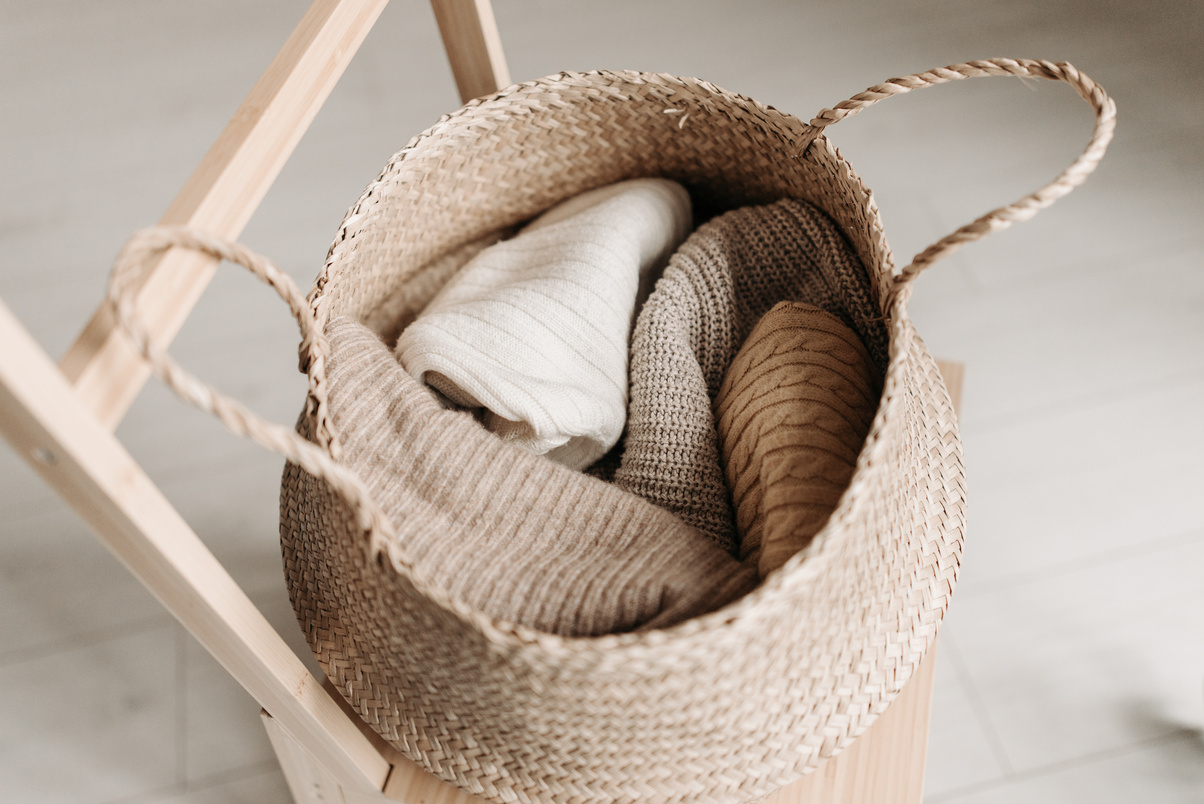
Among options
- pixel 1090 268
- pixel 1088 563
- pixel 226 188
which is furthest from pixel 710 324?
pixel 1090 268

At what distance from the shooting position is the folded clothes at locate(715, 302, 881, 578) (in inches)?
20.4

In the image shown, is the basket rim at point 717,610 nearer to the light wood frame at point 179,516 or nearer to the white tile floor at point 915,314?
the light wood frame at point 179,516

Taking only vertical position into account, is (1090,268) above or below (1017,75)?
below

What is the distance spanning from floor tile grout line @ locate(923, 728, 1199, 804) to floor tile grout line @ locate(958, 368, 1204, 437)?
336 mm

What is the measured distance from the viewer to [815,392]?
1.86ft

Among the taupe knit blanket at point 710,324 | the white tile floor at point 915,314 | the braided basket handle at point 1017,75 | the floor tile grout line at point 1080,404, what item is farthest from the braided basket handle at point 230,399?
the floor tile grout line at point 1080,404

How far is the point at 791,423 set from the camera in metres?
0.56

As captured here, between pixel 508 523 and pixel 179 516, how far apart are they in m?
0.20

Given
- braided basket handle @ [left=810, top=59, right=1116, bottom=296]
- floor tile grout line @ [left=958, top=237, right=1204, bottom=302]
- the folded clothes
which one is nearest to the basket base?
the folded clothes

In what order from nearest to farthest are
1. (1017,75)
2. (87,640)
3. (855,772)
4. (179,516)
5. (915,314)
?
1. (179,516)
2. (1017,75)
3. (855,772)
4. (87,640)
5. (915,314)

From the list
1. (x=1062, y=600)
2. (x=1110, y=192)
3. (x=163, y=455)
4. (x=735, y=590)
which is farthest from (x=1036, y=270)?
(x=163, y=455)

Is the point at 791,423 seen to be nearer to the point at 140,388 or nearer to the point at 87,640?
the point at 140,388

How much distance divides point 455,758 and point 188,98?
1.17 m

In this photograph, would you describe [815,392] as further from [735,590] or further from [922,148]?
[922,148]
